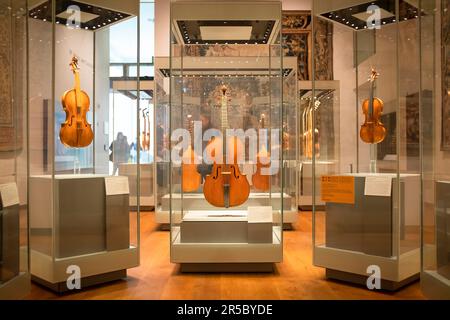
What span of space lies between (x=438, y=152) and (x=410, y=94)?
682 mm

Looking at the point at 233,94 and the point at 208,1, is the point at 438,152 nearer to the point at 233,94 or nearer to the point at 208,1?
the point at 208,1

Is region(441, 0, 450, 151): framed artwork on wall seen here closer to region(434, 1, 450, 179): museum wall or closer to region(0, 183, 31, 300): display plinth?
region(434, 1, 450, 179): museum wall

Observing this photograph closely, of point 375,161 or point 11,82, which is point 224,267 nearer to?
point 375,161

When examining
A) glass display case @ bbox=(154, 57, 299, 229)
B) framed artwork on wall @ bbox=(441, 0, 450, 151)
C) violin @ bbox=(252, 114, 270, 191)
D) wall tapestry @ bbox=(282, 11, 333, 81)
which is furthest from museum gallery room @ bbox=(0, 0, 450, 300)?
wall tapestry @ bbox=(282, 11, 333, 81)

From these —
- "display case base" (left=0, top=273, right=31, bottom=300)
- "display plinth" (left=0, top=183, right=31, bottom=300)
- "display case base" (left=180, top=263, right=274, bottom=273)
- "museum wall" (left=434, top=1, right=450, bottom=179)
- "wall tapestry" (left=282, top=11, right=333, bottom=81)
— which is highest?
"wall tapestry" (left=282, top=11, right=333, bottom=81)

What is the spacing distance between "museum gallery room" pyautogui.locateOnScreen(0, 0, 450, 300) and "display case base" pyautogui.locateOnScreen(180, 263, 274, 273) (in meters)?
Answer: 0.02

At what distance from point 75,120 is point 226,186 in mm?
1193

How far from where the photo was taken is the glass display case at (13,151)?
2174 millimetres

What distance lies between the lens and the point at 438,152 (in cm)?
226

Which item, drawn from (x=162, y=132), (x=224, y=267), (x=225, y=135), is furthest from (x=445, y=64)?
(x=162, y=132)

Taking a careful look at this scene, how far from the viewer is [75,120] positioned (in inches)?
117

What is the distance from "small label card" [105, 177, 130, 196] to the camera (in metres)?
2.97

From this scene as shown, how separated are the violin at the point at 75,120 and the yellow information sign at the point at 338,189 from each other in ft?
5.62

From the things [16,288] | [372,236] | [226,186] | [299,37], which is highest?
[299,37]
